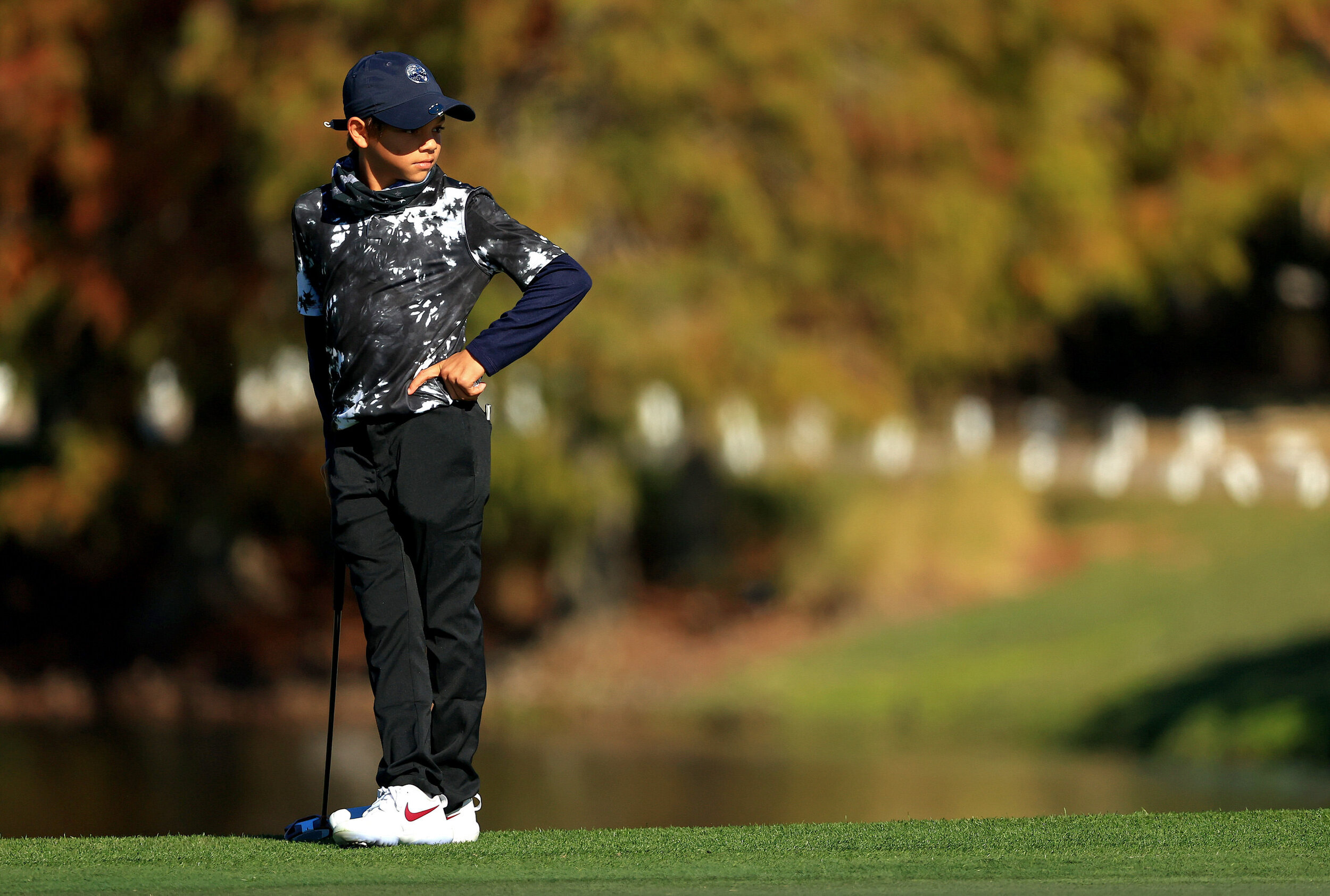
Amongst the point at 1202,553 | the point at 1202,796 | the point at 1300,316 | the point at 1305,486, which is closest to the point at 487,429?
the point at 1202,796

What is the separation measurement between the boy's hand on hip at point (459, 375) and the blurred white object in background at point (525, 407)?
11.9 meters

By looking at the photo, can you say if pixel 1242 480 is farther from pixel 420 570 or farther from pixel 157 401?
pixel 420 570

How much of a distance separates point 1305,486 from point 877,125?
747 centimetres

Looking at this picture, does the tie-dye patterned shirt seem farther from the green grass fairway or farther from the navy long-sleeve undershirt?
the green grass fairway

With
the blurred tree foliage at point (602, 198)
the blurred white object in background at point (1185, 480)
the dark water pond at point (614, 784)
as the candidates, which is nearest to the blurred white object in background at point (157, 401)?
the blurred tree foliage at point (602, 198)

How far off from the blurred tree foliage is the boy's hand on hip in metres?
10.3

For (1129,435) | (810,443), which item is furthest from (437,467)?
(1129,435)

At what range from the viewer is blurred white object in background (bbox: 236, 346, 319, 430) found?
59.0ft

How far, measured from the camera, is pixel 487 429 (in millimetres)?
5082

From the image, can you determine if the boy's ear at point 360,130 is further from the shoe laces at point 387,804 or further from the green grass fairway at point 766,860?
the green grass fairway at point 766,860

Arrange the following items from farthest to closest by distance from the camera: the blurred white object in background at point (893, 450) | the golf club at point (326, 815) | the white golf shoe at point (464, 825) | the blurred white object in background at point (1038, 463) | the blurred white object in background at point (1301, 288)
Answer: the blurred white object in background at point (1301, 288)
the blurred white object in background at point (1038, 463)
the blurred white object in background at point (893, 450)
the golf club at point (326, 815)
the white golf shoe at point (464, 825)

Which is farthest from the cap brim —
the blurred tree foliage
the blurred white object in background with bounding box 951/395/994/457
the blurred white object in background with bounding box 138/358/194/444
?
the blurred white object in background with bounding box 951/395/994/457

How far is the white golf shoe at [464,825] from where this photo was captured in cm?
499

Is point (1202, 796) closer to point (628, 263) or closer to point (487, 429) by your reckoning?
point (628, 263)
